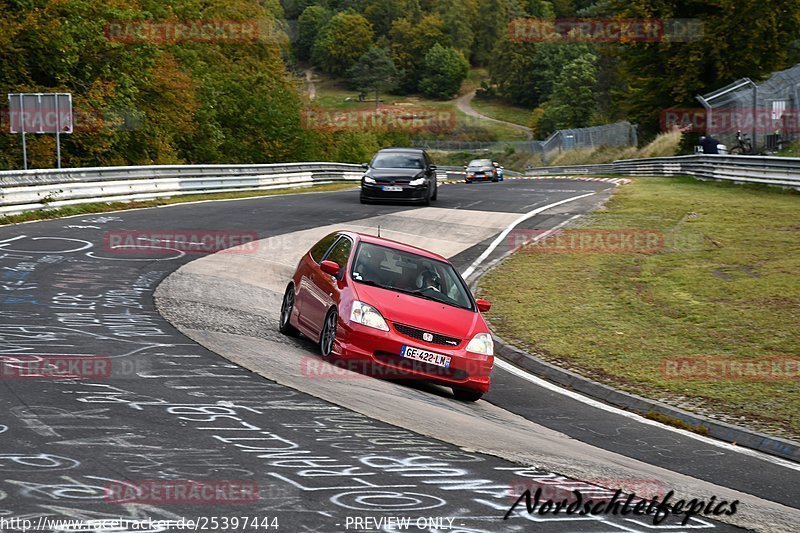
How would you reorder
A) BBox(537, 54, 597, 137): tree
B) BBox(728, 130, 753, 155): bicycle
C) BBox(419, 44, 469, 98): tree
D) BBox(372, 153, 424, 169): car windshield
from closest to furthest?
BBox(372, 153, 424, 169): car windshield
BBox(728, 130, 753, 155): bicycle
BBox(537, 54, 597, 137): tree
BBox(419, 44, 469, 98): tree

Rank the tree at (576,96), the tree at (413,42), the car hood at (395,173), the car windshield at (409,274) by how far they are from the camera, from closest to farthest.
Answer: the car windshield at (409,274) → the car hood at (395,173) → the tree at (576,96) → the tree at (413,42)

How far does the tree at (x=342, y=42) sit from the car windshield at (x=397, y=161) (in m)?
152

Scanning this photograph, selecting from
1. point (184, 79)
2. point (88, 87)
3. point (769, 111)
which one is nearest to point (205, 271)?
point (88, 87)

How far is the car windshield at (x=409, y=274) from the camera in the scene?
1164 centimetres

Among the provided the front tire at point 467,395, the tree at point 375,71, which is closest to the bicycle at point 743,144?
the front tire at point 467,395

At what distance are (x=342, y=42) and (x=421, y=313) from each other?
175m

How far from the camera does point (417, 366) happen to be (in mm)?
10727

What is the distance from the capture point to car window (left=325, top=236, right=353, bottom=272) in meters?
12.0

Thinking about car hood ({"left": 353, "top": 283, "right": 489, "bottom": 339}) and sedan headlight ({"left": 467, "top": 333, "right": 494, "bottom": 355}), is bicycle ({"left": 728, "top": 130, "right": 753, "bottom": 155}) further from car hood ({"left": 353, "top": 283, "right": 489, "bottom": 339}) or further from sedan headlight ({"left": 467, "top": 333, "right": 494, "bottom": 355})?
sedan headlight ({"left": 467, "top": 333, "right": 494, "bottom": 355})

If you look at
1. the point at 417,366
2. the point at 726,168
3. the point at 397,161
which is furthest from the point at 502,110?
the point at 417,366

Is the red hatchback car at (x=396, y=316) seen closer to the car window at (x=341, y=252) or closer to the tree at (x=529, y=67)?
the car window at (x=341, y=252)

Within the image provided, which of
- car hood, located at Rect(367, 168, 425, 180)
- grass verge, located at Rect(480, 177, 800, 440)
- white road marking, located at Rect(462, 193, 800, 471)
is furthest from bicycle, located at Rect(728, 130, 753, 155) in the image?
white road marking, located at Rect(462, 193, 800, 471)

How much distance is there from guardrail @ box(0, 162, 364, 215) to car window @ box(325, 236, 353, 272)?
1217cm

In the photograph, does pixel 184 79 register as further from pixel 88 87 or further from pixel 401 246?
pixel 401 246
